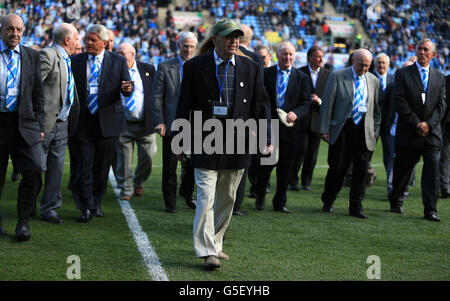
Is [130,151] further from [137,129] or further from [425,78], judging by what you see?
[425,78]

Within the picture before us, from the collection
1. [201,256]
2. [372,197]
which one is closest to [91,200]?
[201,256]

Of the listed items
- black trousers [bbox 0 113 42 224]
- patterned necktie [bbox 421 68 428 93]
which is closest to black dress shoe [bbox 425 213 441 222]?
patterned necktie [bbox 421 68 428 93]

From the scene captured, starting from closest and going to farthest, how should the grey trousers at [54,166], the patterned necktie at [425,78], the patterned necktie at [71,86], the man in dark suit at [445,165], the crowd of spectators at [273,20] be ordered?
1. the patterned necktie at [71,86]
2. the grey trousers at [54,166]
3. the patterned necktie at [425,78]
4. the man in dark suit at [445,165]
5. the crowd of spectators at [273,20]

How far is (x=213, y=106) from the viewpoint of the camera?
5.00 metres

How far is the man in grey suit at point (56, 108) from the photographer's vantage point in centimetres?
646

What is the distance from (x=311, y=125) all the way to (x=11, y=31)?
538 centimetres

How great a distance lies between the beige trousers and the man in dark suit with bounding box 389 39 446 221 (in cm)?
305

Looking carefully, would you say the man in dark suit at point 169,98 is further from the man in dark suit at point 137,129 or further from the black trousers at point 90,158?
the man in dark suit at point 137,129

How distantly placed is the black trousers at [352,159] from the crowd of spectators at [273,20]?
2492 centimetres

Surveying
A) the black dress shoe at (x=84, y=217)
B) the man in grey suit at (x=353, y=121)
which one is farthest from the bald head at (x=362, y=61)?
the black dress shoe at (x=84, y=217)

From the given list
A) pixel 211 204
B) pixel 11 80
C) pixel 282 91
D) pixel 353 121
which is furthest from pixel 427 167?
pixel 11 80

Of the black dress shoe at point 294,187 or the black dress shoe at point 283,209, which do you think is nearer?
the black dress shoe at point 283,209

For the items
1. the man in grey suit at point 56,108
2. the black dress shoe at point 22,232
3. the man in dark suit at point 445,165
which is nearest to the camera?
the black dress shoe at point 22,232

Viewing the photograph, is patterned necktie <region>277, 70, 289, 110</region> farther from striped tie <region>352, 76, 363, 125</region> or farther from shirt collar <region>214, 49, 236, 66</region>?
shirt collar <region>214, 49, 236, 66</region>
